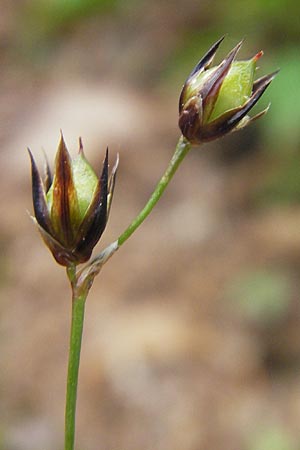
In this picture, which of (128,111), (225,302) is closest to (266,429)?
(225,302)

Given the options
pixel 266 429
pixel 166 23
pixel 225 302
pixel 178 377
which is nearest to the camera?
pixel 266 429

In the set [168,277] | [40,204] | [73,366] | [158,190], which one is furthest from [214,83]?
[168,277]

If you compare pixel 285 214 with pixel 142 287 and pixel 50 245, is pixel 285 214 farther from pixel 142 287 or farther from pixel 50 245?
pixel 50 245

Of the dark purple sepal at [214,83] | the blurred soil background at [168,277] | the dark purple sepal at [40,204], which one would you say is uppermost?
the dark purple sepal at [214,83]

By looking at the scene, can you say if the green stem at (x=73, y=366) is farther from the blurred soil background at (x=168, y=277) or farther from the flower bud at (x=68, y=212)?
the blurred soil background at (x=168, y=277)

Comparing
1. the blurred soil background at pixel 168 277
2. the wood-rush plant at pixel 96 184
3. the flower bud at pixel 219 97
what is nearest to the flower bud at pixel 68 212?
the wood-rush plant at pixel 96 184

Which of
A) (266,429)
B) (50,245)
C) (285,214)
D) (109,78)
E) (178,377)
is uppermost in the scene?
(109,78)
